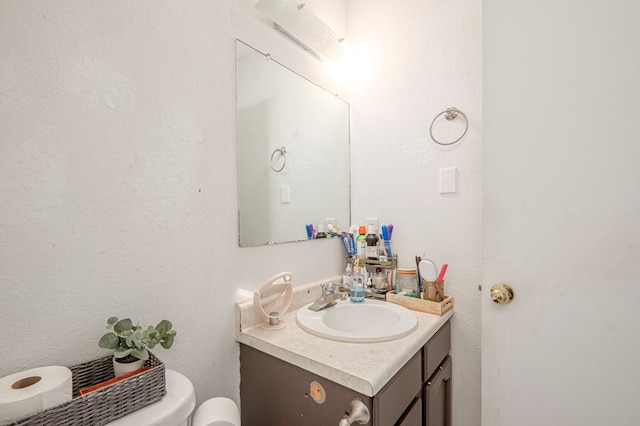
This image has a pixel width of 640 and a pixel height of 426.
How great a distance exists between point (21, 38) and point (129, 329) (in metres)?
0.65

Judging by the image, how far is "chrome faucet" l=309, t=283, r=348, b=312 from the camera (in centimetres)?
108

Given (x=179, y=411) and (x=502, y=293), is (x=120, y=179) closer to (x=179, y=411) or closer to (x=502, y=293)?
(x=179, y=411)

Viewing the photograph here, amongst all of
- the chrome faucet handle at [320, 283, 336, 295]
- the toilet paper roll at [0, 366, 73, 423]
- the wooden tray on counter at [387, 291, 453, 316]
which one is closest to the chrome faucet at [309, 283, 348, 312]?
the chrome faucet handle at [320, 283, 336, 295]

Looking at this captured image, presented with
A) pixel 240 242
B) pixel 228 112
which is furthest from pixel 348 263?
pixel 228 112

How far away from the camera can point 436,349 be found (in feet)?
3.32

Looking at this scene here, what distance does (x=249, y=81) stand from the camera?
1.02 m

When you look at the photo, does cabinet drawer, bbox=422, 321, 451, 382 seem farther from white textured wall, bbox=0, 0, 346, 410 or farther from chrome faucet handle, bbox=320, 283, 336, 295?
white textured wall, bbox=0, 0, 346, 410

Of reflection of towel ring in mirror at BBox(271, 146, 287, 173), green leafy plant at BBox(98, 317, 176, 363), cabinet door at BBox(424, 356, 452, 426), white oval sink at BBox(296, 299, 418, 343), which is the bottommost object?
cabinet door at BBox(424, 356, 452, 426)

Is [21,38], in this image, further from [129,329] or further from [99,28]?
[129,329]

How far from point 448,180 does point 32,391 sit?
1.32m

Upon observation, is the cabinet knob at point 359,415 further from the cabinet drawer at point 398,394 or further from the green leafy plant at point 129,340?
the green leafy plant at point 129,340

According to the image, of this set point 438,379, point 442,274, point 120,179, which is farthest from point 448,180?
point 120,179

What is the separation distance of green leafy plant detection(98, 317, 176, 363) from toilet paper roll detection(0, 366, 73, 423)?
0.25 feet

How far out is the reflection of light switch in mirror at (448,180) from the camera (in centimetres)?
116
